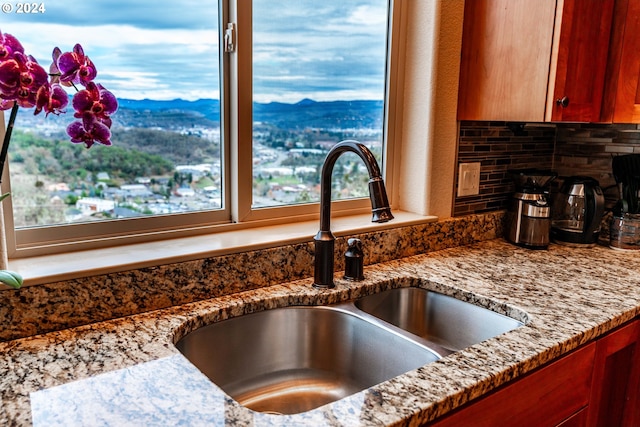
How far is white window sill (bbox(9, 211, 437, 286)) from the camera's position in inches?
40.1

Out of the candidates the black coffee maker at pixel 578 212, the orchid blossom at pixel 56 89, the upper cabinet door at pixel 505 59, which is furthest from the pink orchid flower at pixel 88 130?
the black coffee maker at pixel 578 212

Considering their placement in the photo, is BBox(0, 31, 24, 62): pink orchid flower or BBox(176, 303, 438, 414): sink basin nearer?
BBox(0, 31, 24, 62): pink orchid flower

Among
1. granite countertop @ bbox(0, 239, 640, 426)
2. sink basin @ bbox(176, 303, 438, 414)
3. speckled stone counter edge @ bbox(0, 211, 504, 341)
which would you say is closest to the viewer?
granite countertop @ bbox(0, 239, 640, 426)

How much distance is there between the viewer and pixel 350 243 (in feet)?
4.39

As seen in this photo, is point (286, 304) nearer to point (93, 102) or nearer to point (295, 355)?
point (295, 355)

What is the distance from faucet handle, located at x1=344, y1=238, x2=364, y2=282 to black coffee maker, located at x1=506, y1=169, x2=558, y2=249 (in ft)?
2.38

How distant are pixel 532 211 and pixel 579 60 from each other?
51 cm

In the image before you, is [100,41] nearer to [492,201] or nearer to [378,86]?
[378,86]

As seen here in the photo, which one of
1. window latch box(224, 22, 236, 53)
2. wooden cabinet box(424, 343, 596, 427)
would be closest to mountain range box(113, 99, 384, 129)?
window latch box(224, 22, 236, 53)

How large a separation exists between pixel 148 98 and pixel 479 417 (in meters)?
1.01

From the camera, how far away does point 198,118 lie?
133 centimetres

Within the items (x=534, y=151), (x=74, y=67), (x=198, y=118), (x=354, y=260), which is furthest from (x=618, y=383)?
Result: (x=74, y=67)

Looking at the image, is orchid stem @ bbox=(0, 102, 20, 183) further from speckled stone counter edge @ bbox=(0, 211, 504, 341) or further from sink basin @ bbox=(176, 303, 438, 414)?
sink basin @ bbox=(176, 303, 438, 414)

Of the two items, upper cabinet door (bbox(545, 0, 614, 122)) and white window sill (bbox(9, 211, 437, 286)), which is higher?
upper cabinet door (bbox(545, 0, 614, 122))
